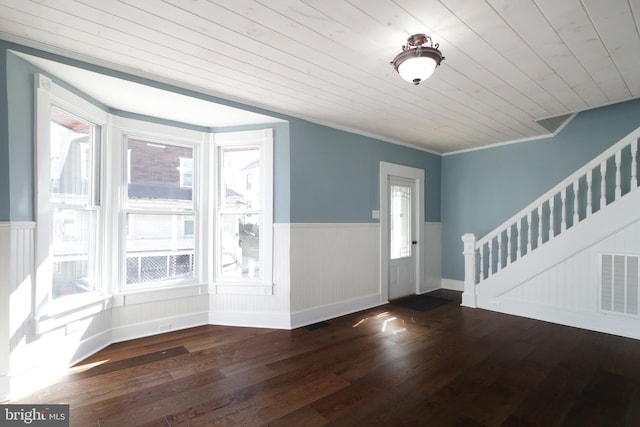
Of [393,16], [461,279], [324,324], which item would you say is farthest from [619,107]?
[324,324]

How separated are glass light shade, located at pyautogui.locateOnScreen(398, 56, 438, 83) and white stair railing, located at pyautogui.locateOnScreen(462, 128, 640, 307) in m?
2.68

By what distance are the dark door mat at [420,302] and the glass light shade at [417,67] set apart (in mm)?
3252

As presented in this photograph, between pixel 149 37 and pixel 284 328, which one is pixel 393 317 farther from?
pixel 149 37

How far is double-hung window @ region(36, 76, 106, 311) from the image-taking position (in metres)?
2.34

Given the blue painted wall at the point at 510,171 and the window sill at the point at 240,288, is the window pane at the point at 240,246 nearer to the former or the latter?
the window sill at the point at 240,288

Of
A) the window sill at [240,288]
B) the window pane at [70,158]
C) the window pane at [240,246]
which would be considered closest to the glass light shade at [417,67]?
the window pane at [240,246]

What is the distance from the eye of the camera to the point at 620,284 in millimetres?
3273

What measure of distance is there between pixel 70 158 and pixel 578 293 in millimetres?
5646

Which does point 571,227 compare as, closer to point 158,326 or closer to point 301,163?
point 301,163

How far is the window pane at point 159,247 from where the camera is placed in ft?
10.7

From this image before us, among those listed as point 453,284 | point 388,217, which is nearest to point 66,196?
point 388,217

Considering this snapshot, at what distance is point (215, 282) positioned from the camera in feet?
12.0

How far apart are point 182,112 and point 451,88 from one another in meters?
2.78

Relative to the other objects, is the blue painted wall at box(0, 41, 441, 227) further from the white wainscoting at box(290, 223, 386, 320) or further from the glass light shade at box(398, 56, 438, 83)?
the glass light shade at box(398, 56, 438, 83)
